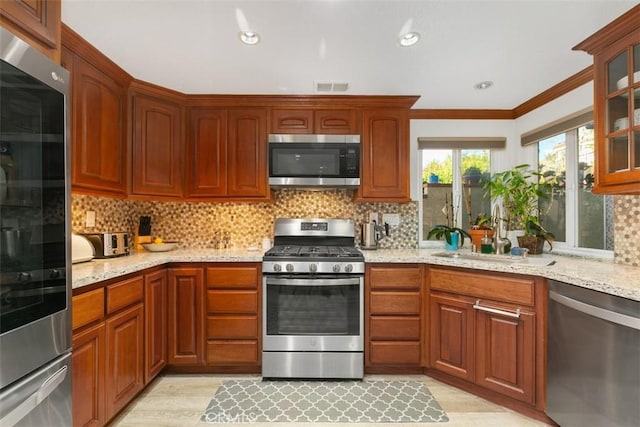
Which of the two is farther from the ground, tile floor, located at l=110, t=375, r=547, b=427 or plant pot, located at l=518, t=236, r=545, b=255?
plant pot, located at l=518, t=236, r=545, b=255

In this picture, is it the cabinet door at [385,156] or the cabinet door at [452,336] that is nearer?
the cabinet door at [452,336]

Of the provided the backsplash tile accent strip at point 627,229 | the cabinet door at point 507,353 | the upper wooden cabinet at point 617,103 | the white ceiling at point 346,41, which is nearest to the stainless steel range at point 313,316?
the cabinet door at point 507,353

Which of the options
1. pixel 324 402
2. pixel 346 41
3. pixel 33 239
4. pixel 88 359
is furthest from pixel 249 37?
pixel 324 402

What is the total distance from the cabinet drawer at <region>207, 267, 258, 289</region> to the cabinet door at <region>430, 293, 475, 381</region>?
4.59 feet

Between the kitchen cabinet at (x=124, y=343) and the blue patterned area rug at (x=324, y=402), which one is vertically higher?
the kitchen cabinet at (x=124, y=343)

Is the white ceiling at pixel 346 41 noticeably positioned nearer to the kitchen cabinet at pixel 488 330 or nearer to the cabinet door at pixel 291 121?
the cabinet door at pixel 291 121

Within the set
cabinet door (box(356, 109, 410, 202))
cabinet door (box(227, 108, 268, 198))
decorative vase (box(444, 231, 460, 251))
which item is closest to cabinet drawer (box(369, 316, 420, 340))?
decorative vase (box(444, 231, 460, 251))

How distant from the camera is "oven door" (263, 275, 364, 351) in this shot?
232 centimetres

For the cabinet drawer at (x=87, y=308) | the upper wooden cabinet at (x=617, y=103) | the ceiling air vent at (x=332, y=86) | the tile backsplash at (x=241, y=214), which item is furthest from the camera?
the tile backsplash at (x=241, y=214)

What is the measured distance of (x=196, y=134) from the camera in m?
2.74

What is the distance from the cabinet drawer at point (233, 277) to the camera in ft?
7.80

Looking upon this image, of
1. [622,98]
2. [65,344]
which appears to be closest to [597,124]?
[622,98]

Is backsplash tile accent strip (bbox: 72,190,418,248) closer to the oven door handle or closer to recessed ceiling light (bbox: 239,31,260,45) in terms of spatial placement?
the oven door handle

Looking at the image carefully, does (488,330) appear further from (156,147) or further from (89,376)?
(156,147)
